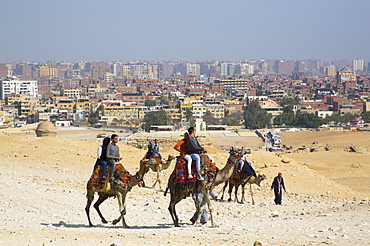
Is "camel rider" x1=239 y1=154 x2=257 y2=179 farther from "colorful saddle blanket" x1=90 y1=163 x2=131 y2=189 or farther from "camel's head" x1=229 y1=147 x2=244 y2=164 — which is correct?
"colorful saddle blanket" x1=90 y1=163 x2=131 y2=189

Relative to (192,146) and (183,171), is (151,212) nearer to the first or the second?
(183,171)

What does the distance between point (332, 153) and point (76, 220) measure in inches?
1003

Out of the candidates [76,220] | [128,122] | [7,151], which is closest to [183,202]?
[76,220]

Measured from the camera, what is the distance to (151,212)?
36.9ft

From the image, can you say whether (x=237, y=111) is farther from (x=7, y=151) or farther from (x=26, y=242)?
(x=26, y=242)

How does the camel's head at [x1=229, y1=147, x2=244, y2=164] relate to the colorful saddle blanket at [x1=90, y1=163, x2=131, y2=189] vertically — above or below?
above

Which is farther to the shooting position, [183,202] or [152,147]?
[152,147]

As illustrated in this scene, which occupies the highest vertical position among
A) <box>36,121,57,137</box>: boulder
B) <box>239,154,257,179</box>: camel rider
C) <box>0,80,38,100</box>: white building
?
<box>239,154,257,179</box>: camel rider

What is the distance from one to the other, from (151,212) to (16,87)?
133 metres

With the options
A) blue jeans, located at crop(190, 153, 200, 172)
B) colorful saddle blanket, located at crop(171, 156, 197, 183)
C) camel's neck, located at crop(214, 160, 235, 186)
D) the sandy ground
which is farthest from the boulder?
blue jeans, located at crop(190, 153, 200, 172)

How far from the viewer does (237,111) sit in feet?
309

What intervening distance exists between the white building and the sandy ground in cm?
12224

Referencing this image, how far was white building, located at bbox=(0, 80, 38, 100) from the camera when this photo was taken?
13850 cm

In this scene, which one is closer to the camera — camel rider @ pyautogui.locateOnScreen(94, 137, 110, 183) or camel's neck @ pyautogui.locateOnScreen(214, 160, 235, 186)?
camel rider @ pyautogui.locateOnScreen(94, 137, 110, 183)
